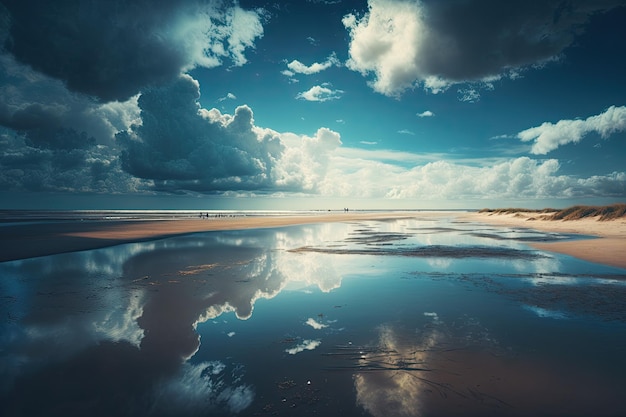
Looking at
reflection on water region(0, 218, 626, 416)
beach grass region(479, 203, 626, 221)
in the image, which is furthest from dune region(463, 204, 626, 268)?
reflection on water region(0, 218, 626, 416)

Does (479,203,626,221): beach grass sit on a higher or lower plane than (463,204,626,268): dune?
higher

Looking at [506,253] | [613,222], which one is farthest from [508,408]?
[613,222]

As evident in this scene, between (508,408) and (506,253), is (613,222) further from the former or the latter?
(508,408)

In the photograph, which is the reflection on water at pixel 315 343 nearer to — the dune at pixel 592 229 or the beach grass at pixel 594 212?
the dune at pixel 592 229

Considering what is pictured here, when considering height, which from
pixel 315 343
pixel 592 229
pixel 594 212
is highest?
pixel 594 212

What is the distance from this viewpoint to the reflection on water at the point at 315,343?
4.77 m

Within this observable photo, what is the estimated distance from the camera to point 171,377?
5.50m

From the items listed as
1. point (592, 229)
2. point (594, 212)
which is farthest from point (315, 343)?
point (594, 212)

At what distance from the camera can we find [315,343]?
6.94 metres

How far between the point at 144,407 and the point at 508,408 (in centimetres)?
548

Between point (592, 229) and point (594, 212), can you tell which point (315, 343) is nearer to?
point (592, 229)

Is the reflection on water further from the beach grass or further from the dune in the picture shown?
the beach grass

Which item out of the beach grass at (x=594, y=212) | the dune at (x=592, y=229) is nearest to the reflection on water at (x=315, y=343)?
the dune at (x=592, y=229)

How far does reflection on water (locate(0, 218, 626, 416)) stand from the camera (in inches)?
188
